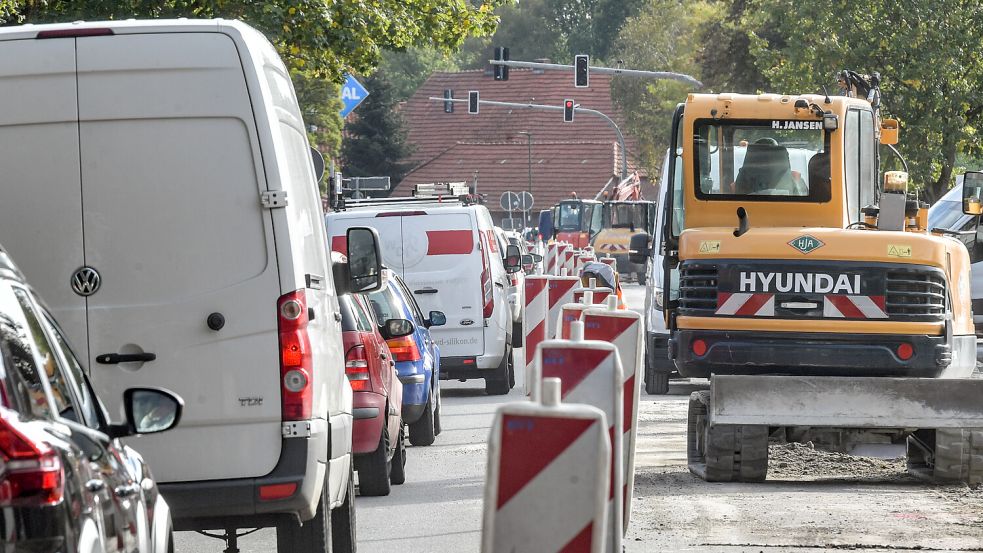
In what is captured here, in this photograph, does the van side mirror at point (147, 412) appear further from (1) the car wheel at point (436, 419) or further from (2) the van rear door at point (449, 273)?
(2) the van rear door at point (449, 273)

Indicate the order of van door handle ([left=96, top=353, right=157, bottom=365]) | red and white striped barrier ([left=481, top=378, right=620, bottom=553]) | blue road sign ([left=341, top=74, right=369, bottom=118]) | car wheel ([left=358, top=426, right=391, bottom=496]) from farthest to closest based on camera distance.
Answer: blue road sign ([left=341, top=74, right=369, bottom=118]), car wheel ([left=358, top=426, right=391, bottom=496]), van door handle ([left=96, top=353, right=157, bottom=365]), red and white striped barrier ([left=481, top=378, right=620, bottom=553])

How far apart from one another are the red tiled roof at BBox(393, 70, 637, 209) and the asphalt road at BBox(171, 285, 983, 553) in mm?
76383

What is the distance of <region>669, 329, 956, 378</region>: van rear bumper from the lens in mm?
12906

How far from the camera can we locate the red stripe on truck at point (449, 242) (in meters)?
19.7

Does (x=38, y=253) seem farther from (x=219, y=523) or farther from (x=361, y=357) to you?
(x=361, y=357)

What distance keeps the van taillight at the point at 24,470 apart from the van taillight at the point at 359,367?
769cm

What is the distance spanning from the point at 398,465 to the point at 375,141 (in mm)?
76629

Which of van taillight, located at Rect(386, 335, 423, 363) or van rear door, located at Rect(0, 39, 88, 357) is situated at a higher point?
van rear door, located at Rect(0, 39, 88, 357)

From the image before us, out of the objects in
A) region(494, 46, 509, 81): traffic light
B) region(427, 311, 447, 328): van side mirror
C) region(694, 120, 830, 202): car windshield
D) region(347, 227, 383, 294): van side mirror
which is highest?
region(494, 46, 509, 81): traffic light

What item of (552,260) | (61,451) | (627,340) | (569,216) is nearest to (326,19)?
(552,260)

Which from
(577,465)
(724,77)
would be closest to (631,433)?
(577,465)

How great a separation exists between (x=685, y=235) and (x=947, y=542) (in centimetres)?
428

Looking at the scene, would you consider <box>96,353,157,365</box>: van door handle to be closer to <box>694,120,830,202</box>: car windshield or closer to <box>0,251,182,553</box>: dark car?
<box>0,251,182,553</box>: dark car

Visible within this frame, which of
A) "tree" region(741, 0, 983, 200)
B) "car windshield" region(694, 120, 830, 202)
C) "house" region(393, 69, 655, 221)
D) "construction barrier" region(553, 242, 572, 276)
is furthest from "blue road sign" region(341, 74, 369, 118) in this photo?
"house" region(393, 69, 655, 221)
